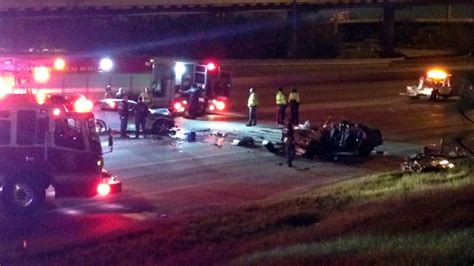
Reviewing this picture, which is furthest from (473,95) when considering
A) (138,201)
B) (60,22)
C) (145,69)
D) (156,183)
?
(60,22)

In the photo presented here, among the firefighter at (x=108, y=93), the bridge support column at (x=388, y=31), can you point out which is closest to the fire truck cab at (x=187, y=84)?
the firefighter at (x=108, y=93)

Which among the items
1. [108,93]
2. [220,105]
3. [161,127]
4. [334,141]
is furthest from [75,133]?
[220,105]

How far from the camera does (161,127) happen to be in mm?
33875

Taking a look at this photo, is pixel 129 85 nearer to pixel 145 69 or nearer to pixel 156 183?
pixel 145 69

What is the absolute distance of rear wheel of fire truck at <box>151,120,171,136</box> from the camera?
33.8m

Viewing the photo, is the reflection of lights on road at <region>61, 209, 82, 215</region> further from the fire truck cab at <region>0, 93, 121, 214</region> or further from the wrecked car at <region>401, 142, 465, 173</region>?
the wrecked car at <region>401, 142, 465, 173</region>

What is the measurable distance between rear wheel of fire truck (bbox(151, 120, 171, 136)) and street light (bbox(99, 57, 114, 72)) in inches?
98.5

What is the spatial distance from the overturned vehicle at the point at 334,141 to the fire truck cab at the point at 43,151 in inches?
384

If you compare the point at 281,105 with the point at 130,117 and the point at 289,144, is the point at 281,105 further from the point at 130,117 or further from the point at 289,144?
the point at 289,144

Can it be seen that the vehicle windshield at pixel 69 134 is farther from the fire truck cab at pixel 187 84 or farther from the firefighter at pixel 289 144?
the fire truck cab at pixel 187 84

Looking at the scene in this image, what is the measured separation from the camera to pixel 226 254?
Answer: 45.9 feet

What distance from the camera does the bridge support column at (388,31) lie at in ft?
295

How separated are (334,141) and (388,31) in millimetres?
62879

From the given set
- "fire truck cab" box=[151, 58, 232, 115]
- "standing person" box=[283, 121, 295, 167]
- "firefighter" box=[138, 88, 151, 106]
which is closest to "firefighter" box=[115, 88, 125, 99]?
"firefighter" box=[138, 88, 151, 106]
